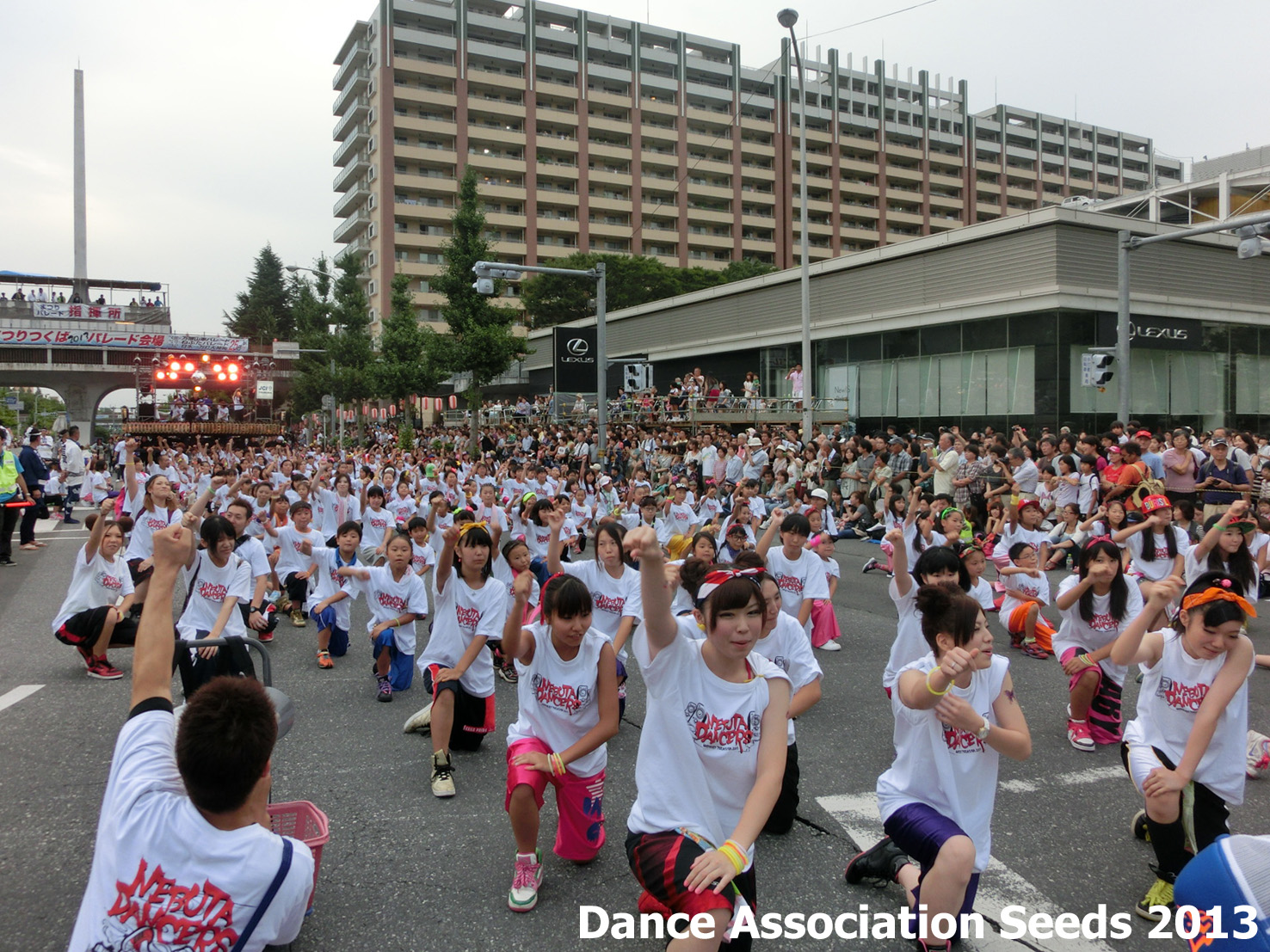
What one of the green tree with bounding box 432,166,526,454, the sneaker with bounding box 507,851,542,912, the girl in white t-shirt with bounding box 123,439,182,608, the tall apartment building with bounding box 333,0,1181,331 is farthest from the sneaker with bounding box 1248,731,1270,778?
the tall apartment building with bounding box 333,0,1181,331

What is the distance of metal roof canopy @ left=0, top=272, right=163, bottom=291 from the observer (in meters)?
56.3

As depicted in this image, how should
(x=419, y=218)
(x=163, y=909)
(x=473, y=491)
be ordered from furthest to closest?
(x=419, y=218), (x=473, y=491), (x=163, y=909)

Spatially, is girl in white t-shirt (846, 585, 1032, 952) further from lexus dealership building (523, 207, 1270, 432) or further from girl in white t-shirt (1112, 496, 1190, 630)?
lexus dealership building (523, 207, 1270, 432)

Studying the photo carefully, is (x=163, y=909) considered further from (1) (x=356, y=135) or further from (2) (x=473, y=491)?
(1) (x=356, y=135)

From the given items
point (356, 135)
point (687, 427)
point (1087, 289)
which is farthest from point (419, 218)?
point (1087, 289)

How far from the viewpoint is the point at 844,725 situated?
19.8ft

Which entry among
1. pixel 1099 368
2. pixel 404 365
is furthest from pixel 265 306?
pixel 1099 368

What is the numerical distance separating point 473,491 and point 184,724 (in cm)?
1233

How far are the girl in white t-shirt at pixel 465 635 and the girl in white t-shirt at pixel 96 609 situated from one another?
3284 millimetres

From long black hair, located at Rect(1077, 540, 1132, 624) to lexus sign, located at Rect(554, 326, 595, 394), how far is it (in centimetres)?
1856

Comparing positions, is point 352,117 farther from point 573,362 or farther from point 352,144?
point 573,362

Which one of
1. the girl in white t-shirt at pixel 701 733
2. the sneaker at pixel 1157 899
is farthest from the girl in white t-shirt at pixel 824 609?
the girl in white t-shirt at pixel 701 733

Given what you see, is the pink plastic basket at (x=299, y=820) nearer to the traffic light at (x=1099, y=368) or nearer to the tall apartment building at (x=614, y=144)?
the traffic light at (x=1099, y=368)

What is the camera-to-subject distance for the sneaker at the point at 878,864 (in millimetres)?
3832
